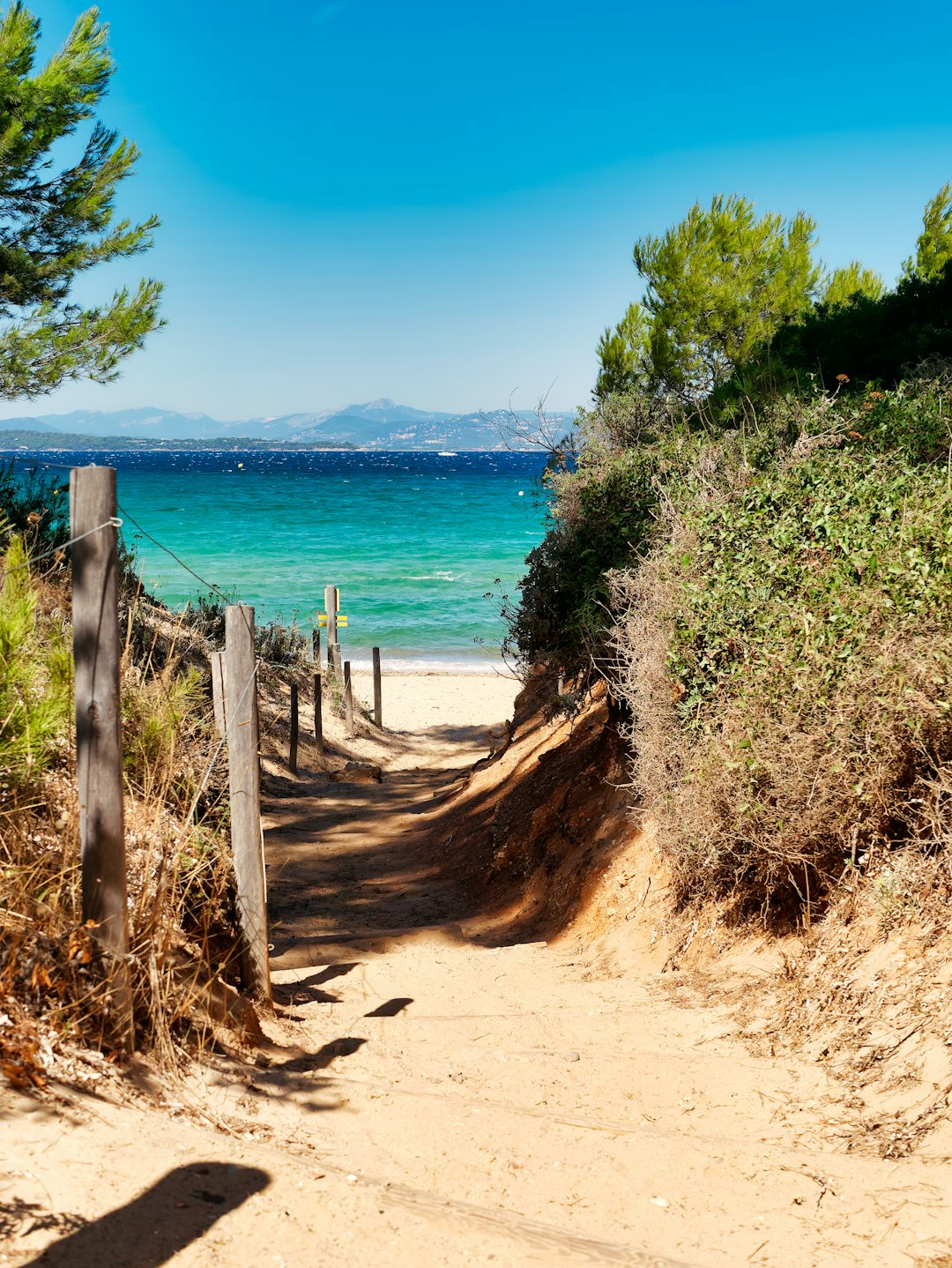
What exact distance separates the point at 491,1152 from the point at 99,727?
2.35 m

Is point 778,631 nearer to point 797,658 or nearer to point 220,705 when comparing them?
point 797,658

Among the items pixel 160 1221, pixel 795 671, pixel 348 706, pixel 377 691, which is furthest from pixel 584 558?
pixel 377 691

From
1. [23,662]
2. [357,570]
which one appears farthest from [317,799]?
[357,570]

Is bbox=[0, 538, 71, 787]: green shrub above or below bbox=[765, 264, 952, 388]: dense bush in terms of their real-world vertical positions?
below

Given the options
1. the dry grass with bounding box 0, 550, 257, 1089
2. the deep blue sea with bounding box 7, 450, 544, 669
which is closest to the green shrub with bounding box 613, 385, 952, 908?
the dry grass with bounding box 0, 550, 257, 1089

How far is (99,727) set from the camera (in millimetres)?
3904

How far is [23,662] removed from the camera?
460 cm

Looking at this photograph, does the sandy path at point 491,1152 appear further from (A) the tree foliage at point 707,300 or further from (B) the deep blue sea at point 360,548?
(A) the tree foliage at point 707,300

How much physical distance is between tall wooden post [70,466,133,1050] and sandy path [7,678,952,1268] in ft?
2.29

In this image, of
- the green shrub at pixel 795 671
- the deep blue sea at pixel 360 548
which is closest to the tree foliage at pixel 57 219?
the deep blue sea at pixel 360 548

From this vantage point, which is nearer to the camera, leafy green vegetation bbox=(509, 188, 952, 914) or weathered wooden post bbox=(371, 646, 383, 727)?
leafy green vegetation bbox=(509, 188, 952, 914)

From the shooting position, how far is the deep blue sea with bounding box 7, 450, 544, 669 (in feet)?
110

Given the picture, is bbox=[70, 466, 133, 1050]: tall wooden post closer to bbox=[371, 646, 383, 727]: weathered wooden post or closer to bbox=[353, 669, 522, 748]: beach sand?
bbox=[353, 669, 522, 748]: beach sand

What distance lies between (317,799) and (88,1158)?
36.3ft
